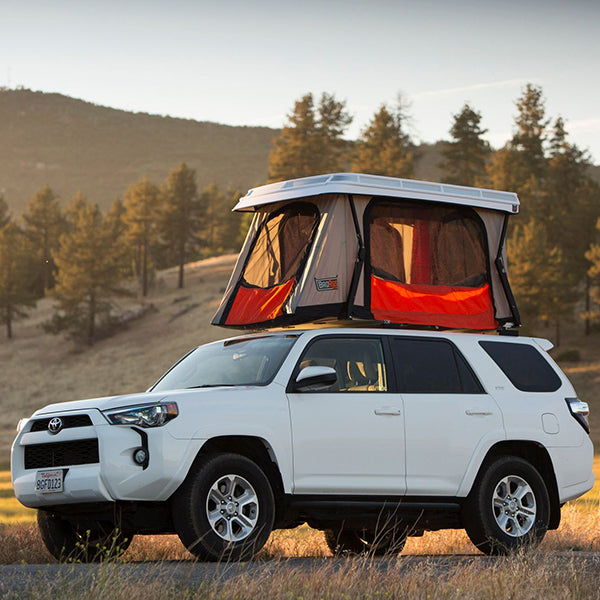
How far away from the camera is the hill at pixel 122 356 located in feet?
228

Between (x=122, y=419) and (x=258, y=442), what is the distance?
3.95 ft

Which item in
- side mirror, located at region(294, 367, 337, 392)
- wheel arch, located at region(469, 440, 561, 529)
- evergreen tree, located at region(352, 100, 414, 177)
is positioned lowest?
wheel arch, located at region(469, 440, 561, 529)

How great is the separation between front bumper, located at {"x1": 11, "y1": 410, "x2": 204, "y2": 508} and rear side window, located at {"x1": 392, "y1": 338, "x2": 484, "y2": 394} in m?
2.27

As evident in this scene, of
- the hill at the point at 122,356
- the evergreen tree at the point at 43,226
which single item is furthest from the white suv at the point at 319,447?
the evergreen tree at the point at 43,226

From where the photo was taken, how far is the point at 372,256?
11305 mm

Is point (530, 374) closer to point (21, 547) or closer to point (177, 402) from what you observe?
point (177, 402)

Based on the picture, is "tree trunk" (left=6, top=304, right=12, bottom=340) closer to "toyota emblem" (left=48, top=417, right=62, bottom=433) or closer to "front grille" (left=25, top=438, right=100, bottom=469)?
"front grille" (left=25, top=438, right=100, bottom=469)

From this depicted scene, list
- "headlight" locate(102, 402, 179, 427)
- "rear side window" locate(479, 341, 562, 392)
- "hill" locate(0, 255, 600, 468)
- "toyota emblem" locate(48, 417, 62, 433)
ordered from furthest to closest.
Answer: "hill" locate(0, 255, 600, 468), "rear side window" locate(479, 341, 562, 392), "toyota emblem" locate(48, 417, 62, 433), "headlight" locate(102, 402, 179, 427)

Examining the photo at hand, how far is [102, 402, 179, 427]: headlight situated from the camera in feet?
28.3

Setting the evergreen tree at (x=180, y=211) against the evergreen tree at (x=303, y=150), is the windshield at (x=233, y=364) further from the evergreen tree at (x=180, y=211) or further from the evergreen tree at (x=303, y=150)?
the evergreen tree at (x=180, y=211)

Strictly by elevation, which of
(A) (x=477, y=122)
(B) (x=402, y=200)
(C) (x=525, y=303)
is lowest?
(C) (x=525, y=303)

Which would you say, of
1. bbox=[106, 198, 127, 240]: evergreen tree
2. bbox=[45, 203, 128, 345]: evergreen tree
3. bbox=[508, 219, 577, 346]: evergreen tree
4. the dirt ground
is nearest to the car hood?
the dirt ground

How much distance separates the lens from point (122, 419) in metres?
8.65

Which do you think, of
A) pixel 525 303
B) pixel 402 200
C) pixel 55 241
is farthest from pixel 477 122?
pixel 402 200
